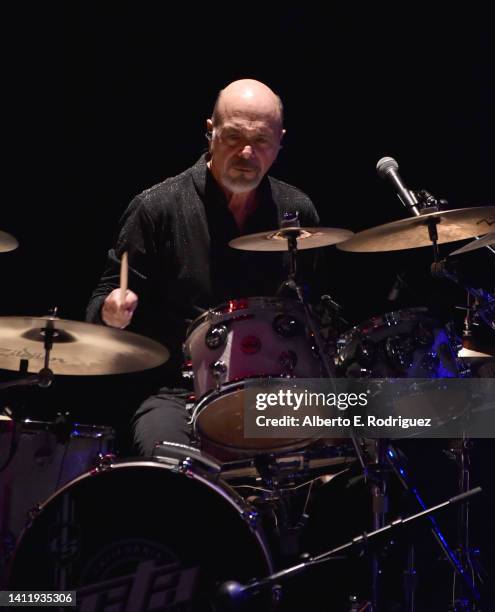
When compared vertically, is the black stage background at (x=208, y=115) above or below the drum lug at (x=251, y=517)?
above

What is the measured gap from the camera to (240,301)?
2.27 metres

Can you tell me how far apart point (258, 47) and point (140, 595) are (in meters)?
2.53

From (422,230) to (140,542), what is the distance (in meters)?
1.34

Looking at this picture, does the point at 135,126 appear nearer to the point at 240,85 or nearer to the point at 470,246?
the point at 240,85

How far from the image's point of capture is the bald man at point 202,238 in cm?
271

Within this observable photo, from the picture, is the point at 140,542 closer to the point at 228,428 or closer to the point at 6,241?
the point at 228,428

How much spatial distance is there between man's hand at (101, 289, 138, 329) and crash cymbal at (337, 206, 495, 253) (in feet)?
2.57

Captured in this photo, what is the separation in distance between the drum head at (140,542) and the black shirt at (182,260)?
2.62 ft

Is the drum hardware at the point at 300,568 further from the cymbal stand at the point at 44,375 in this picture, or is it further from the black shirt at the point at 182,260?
the black shirt at the point at 182,260

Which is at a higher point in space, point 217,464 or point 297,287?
point 297,287

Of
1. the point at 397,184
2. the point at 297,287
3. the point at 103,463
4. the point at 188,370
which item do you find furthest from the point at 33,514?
the point at 397,184

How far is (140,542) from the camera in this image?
186 cm

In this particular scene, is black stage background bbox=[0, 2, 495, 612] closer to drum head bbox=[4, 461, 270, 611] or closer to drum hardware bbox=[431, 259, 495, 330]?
drum hardware bbox=[431, 259, 495, 330]

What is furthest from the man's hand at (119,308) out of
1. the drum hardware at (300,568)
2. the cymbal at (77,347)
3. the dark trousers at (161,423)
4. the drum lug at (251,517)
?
the drum hardware at (300,568)
